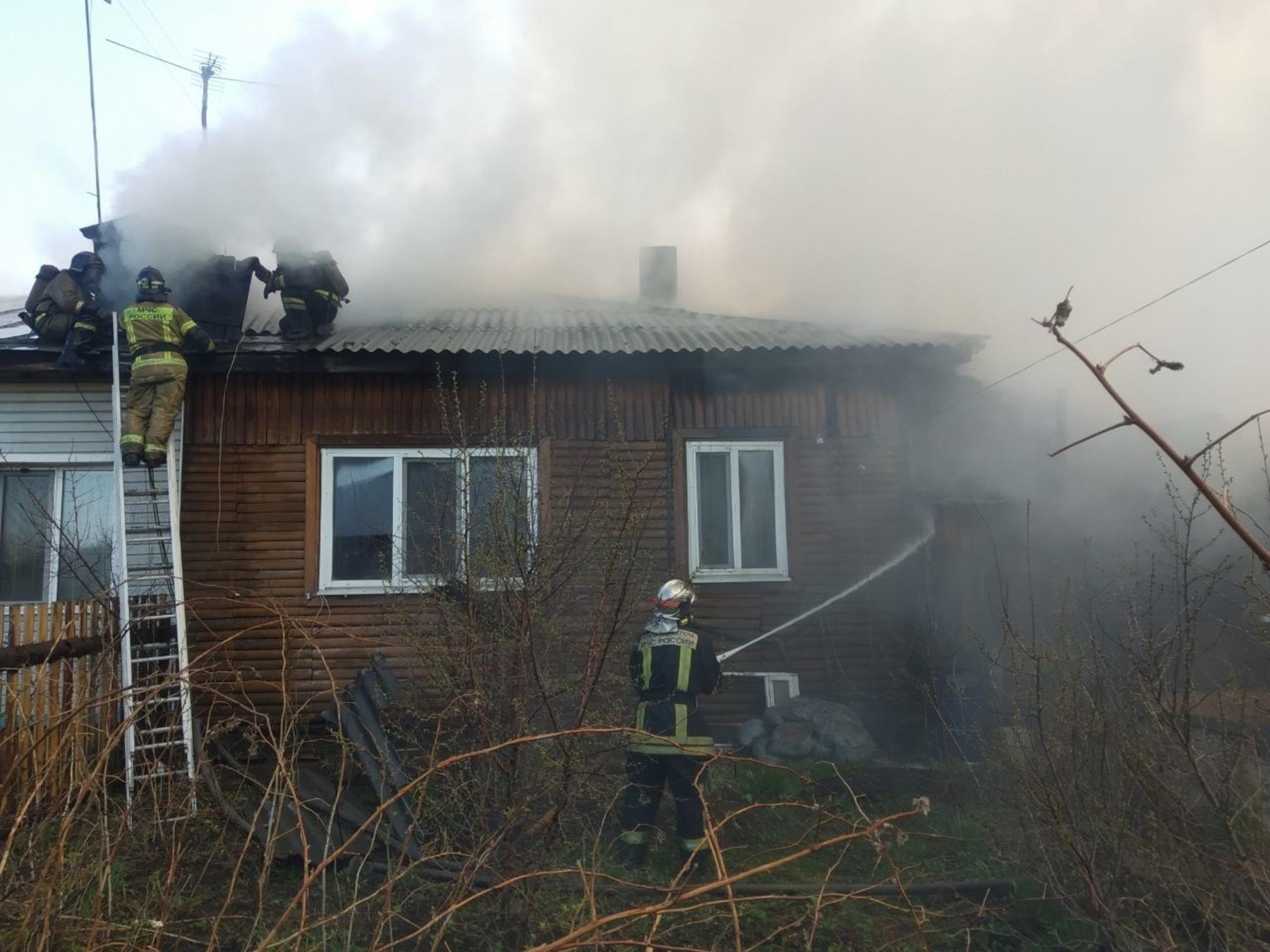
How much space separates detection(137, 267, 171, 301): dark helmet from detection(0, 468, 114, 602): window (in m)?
1.66

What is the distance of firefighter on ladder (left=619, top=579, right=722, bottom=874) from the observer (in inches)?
201

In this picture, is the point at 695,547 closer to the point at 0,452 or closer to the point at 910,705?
the point at 910,705

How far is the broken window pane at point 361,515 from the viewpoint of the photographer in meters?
7.46

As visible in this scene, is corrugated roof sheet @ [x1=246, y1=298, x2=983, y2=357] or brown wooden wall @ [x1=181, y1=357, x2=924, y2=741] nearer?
brown wooden wall @ [x1=181, y1=357, x2=924, y2=741]

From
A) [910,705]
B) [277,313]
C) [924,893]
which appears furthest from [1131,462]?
[277,313]

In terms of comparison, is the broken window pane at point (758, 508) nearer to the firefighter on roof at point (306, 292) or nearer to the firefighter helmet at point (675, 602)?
the firefighter helmet at point (675, 602)

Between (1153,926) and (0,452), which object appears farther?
(0,452)

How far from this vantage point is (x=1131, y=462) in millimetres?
10492

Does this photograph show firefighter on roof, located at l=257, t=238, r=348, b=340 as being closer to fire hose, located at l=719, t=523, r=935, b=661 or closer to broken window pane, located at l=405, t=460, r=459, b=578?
broken window pane, located at l=405, t=460, r=459, b=578

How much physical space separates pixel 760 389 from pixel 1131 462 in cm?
545

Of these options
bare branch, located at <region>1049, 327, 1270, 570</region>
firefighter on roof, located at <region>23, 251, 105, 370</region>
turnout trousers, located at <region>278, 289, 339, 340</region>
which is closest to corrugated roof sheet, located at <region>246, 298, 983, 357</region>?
turnout trousers, located at <region>278, 289, 339, 340</region>

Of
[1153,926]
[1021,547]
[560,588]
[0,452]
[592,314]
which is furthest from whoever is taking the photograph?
[592,314]

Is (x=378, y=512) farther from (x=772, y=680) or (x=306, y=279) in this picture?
(x=772, y=680)

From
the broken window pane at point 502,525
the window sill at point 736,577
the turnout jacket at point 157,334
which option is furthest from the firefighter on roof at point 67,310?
the window sill at point 736,577
